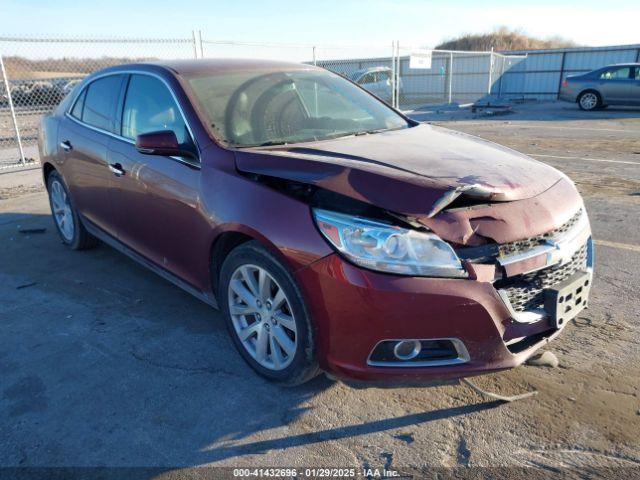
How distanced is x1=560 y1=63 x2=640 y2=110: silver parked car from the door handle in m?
18.5

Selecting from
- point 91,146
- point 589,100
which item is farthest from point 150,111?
point 589,100

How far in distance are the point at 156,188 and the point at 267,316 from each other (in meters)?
1.26

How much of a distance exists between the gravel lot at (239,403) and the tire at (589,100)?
16.5 meters

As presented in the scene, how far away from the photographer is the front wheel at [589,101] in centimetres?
1814

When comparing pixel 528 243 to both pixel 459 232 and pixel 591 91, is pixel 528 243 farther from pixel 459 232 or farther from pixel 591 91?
pixel 591 91

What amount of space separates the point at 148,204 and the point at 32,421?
1.51 metres

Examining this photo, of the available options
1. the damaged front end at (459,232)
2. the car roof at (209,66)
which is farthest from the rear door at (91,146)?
the damaged front end at (459,232)

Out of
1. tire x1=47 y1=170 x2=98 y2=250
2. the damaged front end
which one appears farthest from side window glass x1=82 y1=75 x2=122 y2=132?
the damaged front end

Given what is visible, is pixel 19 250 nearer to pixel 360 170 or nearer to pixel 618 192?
pixel 360 170

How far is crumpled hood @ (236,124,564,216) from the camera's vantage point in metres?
2.38

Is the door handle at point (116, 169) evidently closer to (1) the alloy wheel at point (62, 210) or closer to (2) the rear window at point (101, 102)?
(2) the rear window at point (101, 102)

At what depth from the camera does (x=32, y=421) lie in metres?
2.63

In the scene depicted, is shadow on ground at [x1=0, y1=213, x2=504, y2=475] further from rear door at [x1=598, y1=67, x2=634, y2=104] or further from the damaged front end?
rear door at [x1=598, y1=67, x2=634, y2=104]

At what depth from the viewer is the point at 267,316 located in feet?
9.14
